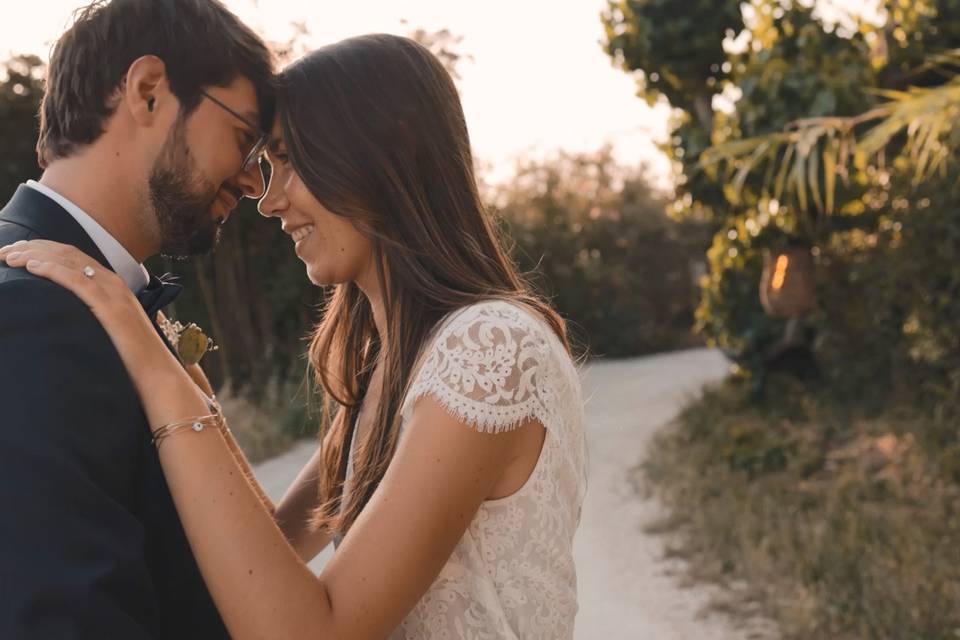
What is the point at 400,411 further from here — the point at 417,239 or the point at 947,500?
the point at 947,500

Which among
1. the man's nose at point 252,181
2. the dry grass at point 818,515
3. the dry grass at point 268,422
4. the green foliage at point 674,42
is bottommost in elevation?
the dry grass at point 268,422

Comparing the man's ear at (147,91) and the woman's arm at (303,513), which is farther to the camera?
the woman's arm at (303,513)

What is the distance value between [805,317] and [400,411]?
7858 millimetres

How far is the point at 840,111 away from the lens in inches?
298

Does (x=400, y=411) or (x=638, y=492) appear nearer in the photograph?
(x=400, y=411)

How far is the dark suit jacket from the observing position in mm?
1382

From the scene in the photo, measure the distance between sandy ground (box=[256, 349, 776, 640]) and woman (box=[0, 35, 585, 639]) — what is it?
47 cm

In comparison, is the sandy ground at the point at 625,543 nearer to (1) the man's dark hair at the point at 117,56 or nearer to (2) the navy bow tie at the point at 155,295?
(2) the navy bow tie at the point at 155,295

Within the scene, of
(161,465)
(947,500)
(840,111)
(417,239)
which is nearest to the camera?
(161,465)

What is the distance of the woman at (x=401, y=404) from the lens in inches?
63.7

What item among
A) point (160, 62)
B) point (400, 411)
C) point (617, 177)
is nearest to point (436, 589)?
point (400, 411)

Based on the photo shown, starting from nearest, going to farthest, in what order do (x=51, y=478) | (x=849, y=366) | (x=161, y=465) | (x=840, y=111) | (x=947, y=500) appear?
(x=51, y=478) < (x=161, y=465) < (x=947, y=500) < (x=840, y=111) < (x=849, y=366)

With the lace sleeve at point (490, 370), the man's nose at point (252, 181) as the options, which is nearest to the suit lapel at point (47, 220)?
the man's nose at point (252, 181)

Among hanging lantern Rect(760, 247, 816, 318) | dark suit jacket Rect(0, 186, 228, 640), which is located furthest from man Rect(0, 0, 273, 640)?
hanging lantern Rect(760, 247, 816, 318)
